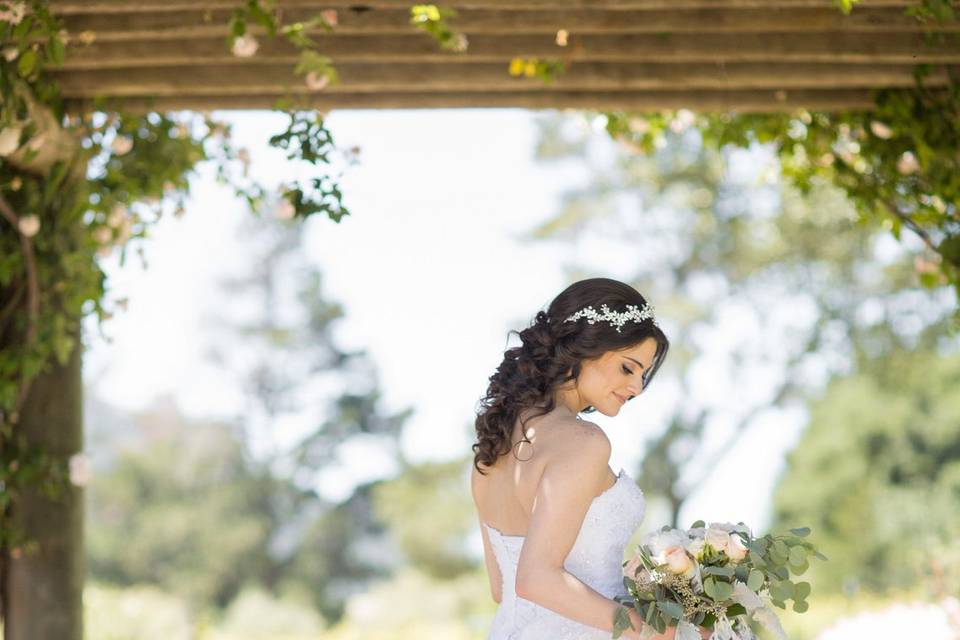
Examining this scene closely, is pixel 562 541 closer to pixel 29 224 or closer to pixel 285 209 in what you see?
pixel 285 209

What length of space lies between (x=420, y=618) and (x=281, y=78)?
13402mm

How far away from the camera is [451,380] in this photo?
2019 centimetres

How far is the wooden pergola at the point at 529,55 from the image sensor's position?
4.09 m

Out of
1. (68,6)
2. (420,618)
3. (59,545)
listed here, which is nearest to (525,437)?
(68,6)

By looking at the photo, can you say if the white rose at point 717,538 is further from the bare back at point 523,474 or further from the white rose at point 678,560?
the bare back at point 523,474

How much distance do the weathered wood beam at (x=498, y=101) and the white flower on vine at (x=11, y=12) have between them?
46.0 inches

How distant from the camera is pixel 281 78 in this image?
4.55 meters

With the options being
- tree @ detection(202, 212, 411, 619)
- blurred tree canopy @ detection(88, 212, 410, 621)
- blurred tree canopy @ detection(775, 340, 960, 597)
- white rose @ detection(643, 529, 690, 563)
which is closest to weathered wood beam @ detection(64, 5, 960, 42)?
white rose @ detection(643, 529, 690, 563)

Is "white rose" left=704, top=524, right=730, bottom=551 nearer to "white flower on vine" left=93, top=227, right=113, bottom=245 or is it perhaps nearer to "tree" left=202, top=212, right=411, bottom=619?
"white flower on vine" left=93, top=227, right=113, bottom=245

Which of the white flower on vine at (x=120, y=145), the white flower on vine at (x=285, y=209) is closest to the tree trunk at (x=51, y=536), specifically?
the white flower on vine at (x=120, y=145)

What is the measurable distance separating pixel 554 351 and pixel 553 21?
1.52m

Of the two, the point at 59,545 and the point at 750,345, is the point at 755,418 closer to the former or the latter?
the point at 750,345

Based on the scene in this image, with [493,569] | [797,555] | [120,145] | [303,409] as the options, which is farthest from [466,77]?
[303,409]

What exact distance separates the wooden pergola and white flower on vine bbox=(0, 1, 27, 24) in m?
0.18
